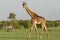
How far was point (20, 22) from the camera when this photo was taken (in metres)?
40.8

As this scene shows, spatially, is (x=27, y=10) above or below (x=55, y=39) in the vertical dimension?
above

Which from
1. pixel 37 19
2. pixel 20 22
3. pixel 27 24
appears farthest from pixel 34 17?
pixel 20 22

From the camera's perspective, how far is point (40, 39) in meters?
14.5

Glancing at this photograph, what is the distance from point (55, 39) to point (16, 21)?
82.6 feet

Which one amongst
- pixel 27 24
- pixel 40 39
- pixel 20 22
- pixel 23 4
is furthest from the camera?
pixel 20 22

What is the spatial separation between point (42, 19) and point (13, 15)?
28.2 meters

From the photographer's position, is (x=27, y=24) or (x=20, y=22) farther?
(x=20, y=22)

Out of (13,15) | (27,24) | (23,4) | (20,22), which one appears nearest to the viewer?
(23,4)

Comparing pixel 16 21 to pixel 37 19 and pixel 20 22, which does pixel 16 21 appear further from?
pixel 37 19

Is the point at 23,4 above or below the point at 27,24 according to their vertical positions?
above

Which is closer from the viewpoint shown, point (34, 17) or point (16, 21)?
point (34, 17)

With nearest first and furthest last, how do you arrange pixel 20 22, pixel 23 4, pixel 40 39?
1. pixel 40 39
2. pixel 23 4
3. pixel 20 22

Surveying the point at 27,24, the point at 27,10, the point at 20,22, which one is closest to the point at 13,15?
the point at 20,22

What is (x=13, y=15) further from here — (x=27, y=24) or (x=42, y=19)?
(x=42, y=19)
